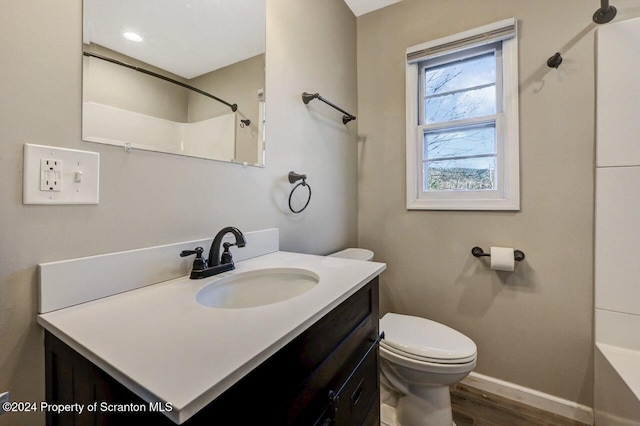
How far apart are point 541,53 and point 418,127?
2.28 ft

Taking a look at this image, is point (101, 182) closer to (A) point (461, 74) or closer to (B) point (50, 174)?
(B) point (50, 174)

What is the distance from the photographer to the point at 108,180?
0.71m

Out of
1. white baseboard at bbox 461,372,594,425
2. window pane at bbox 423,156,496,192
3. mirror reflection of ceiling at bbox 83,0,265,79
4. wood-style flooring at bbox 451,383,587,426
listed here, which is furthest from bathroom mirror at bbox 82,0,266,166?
white baseboard at bbox 461,372,594,425

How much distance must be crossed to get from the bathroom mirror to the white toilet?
1.07 meters

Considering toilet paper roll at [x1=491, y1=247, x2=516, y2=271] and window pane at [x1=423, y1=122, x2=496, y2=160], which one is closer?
toilet paper roll at [x1=491, y1=247, x2=516, y2=271]

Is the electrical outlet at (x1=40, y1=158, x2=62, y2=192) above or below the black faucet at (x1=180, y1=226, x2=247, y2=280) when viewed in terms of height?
above

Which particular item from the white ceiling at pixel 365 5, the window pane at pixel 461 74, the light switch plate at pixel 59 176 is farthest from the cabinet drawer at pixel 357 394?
the white ceiling at pixel 365 5

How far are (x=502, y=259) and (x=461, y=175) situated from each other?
543mm

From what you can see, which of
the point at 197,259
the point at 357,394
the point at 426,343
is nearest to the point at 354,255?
the point at 426,343

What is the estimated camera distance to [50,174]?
0.62 meters

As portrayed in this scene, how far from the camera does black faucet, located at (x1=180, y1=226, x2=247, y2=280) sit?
84 cm

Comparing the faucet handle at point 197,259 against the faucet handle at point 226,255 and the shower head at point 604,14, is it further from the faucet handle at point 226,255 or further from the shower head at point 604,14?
the shower head at point 604,14

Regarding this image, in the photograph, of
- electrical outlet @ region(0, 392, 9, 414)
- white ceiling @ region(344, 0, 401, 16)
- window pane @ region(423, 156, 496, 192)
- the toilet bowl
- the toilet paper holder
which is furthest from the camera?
white ceiling @ region(344, 0, 401, 16)

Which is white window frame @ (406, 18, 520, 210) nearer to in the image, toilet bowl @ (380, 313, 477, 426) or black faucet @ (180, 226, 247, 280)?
toilet bowl @ (380, 313, 477, 426)
